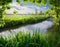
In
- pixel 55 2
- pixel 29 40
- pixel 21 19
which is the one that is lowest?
pixel 29 40

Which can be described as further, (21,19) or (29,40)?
(21,19)

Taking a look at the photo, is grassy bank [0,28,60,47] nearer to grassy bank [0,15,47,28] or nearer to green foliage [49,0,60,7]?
grassy bank [0,15,47,28]

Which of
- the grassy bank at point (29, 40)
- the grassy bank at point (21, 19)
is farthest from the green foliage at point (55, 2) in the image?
the grassy bank at point (29, 40)

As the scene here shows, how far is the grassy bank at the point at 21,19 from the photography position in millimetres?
4723

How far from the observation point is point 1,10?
15.0 ft

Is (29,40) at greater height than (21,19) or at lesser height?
lesser

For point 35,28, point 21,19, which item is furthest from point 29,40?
point 21,19

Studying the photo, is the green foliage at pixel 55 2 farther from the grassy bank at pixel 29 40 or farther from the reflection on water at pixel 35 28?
the grassy bank at pixel 29 40

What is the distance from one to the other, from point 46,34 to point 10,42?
0.83m

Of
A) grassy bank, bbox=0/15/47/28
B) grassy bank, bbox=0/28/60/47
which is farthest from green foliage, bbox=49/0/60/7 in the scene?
grassy bank, bbox=0/28/60/47

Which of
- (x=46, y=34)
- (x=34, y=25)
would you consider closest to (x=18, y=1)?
(x=34, y=25)

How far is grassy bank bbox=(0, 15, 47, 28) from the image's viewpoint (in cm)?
472

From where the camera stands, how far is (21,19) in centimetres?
479

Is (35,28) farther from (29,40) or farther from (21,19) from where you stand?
(29,40)
